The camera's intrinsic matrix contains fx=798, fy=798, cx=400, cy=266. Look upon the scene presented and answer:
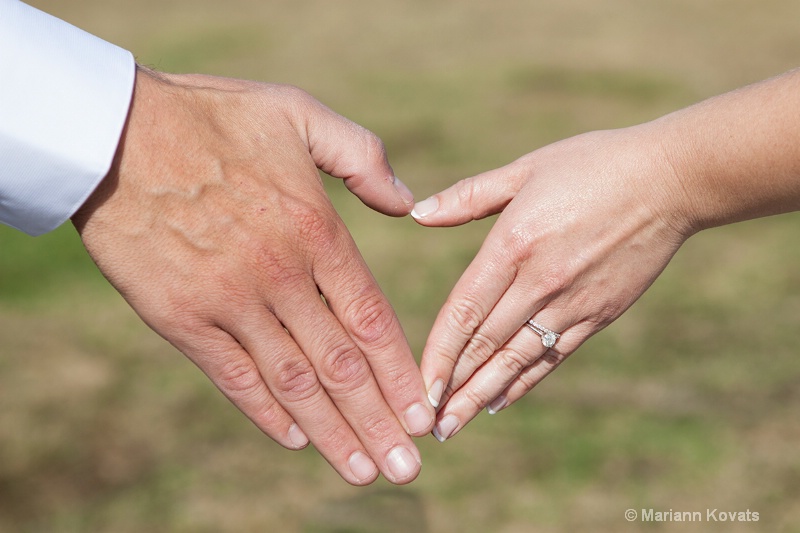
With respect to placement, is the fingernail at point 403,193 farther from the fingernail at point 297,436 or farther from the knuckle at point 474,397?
the fingernail at point 297,436

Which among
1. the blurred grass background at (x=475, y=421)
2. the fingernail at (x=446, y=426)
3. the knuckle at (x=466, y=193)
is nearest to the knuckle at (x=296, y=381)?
the fingernail at (x=446, y=426)

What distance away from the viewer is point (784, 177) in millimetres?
2480

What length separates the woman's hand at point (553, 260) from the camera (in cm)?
274

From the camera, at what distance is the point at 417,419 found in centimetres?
276

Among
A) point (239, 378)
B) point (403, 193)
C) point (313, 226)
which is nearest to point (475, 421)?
point (403, 193)

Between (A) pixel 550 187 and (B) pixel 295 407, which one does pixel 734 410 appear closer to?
(A) pixel 550 187

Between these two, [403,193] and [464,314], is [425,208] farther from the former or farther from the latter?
[464,314]

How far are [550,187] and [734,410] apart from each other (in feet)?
8.95

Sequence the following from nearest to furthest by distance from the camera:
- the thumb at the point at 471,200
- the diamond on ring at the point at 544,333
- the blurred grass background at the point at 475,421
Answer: the diamond on ring at the point at 544,333 < the thumb at the point at 471,200 < the blurred grass background at the point at 475,421

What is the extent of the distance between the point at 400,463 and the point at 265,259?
0.86 metres

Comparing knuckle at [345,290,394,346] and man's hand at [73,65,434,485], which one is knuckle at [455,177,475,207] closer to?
man's hand at [73,65,434,485]

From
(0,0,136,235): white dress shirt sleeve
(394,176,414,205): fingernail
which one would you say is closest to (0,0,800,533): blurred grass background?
(394,176,414,205): fingernail

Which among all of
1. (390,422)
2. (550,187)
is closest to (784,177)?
(550,187)

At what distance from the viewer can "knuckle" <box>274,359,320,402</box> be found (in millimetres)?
2615
